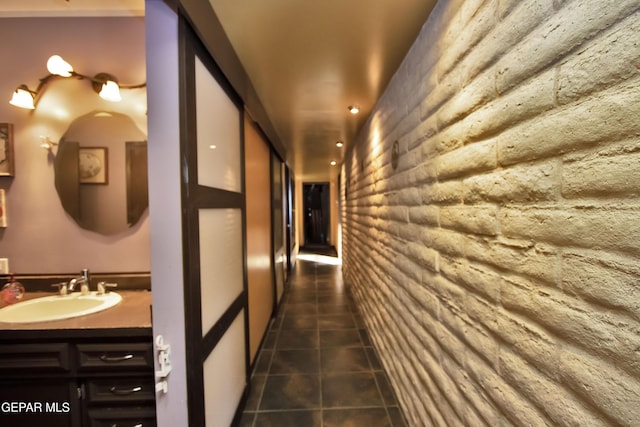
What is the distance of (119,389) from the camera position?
1.17m

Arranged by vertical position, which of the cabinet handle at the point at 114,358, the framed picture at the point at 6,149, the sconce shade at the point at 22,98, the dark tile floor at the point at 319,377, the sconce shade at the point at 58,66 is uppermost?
the sconce shade at the point at 58,66

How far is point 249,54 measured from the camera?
4.97ft

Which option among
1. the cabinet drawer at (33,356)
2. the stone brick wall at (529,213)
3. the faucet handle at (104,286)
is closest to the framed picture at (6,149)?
the faucet handle at (104,286)

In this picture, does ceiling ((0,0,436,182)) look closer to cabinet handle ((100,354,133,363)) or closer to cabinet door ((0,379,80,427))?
cabinet handle ((100,354,133,363))

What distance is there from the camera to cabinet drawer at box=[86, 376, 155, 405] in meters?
1.17

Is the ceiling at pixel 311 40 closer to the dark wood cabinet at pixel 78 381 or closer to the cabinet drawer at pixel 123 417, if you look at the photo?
the dark wood cabinet at pixel 78 381

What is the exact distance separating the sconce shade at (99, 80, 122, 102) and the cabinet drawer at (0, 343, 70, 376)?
1384 millimetres

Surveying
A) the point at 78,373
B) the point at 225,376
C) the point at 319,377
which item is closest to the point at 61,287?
the point at 78,373

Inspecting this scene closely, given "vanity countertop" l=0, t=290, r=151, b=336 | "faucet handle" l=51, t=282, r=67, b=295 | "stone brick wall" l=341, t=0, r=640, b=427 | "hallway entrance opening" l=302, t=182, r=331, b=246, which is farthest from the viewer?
"hallway entrance opening" l=302, t=182, r=331, b=246

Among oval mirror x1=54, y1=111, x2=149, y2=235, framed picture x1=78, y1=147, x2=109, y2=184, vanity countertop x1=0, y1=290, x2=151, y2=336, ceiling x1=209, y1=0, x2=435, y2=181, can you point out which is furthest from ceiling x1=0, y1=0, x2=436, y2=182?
vanity countertop x1=0, y1=290, x2=151, y2=336

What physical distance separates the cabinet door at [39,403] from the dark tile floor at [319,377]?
966 millimetres

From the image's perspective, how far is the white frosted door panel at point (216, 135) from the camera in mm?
1188

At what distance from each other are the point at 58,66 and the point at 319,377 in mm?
2794

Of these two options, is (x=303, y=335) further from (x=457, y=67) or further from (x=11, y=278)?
(x=457, y=67)
